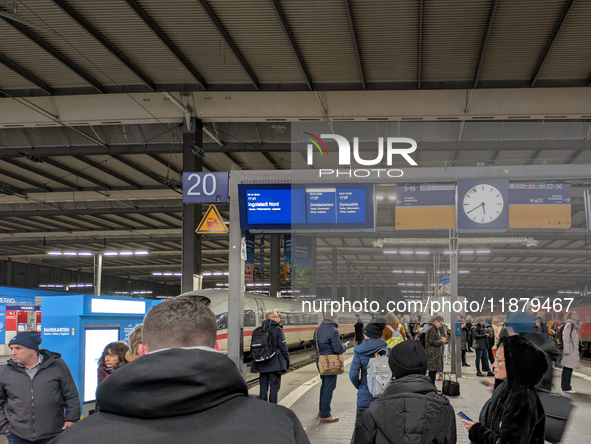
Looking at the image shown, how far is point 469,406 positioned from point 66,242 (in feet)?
105

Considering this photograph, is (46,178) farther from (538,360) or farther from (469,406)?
(538,360)

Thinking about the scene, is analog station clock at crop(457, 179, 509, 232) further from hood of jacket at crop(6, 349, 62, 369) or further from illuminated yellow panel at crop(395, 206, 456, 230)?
hood of jacket at crop(6, 349, 62, 369)

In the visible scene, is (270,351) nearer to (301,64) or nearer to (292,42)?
(292,42)

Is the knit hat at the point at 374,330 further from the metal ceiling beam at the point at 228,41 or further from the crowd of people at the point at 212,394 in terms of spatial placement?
the metal ceiling beam at the point at 228,41

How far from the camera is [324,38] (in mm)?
10875

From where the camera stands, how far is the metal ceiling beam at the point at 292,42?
975cm

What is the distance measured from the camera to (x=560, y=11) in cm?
979

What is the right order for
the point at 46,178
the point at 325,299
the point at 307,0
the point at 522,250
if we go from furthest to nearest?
the point at 46,178, the point at 522,250, the point at 307,0, the point at 325,299

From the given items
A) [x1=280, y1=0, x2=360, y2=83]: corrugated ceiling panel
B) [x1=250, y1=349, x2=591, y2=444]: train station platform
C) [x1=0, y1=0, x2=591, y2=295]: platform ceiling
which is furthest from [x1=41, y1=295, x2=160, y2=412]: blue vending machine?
[x1=280, y1=0, x2=360, y2=83]: corrugated ceiling panel

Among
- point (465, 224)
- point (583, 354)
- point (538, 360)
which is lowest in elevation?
point (583, 354)

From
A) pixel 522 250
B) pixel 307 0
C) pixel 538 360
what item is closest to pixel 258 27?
pixel 307 0

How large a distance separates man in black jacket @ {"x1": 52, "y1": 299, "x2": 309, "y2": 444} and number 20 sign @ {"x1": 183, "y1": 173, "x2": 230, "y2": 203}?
303 inches

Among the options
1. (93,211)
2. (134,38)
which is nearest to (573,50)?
(134,38)

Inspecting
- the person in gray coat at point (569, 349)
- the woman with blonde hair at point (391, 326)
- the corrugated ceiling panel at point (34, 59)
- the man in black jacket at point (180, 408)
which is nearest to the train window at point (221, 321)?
the corrugated ceiling panel at point (34, 59)
